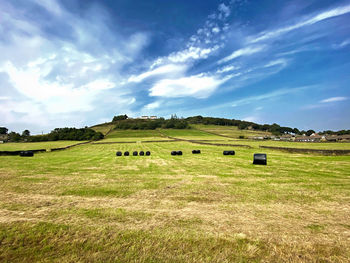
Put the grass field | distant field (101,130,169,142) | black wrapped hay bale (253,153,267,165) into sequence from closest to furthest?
1. the grass field
2. black wrapped hay bale (253,153,267,165)
3. distant field (101,130,169,142)

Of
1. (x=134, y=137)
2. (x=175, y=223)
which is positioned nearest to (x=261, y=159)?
(x=175, y=223)

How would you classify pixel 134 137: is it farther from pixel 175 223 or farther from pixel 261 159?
pixel 175 223

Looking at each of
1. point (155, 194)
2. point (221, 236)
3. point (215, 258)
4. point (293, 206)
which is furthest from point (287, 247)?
point (155, 194)

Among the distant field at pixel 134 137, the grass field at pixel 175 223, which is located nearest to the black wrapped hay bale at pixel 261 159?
the grass field at pixel 175 223

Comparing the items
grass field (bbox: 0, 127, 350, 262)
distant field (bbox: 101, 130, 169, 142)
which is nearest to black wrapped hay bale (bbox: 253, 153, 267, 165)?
grass field (bbox: 0, 127, 350, 262)

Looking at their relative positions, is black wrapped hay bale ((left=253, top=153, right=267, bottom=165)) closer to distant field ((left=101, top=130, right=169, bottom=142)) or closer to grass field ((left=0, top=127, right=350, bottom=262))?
grass field ((left=0, top=127, right=350, bottom=262))

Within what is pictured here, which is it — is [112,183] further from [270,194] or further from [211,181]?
[270,194]

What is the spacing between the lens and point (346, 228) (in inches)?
276

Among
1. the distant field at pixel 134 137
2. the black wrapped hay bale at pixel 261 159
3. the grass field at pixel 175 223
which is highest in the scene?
the distant field at pixel 134 137

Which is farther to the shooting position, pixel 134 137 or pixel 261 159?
pixel 134 137

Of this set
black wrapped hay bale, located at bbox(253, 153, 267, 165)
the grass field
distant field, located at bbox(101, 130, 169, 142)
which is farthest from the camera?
distant field, located at bbox(101, 130, 169, 142)

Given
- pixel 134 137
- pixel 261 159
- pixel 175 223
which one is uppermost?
pixel 134 137

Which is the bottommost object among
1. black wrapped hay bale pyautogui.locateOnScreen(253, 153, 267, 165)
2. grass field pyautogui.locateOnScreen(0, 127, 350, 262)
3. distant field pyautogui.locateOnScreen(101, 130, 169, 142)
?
grass field pyautogui.locateOnScreen(0, 127, 350, 262)

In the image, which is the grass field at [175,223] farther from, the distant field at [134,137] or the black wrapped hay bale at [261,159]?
the distant field at [134,137]
